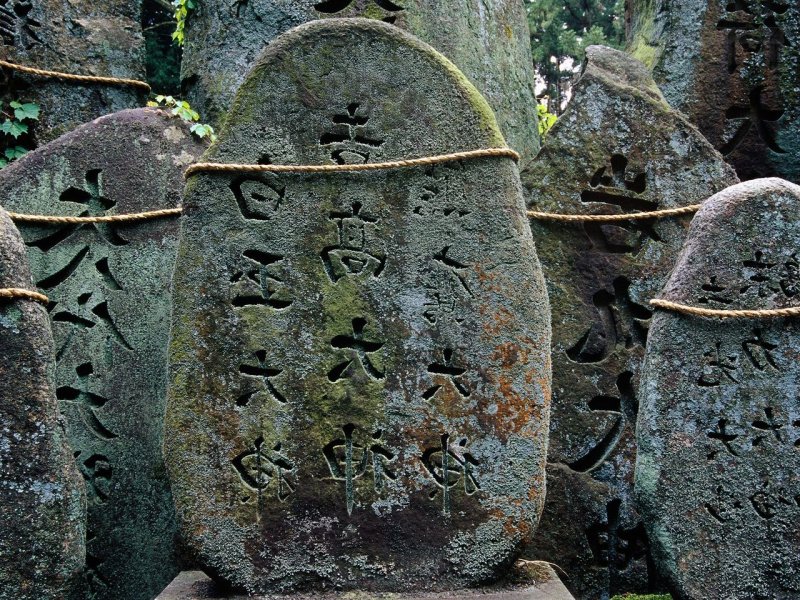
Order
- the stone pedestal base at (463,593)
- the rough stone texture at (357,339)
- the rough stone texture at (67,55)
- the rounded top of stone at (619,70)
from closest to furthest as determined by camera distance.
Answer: the stone pedestal base at (463,593) < the rough stone texture at (357,339) < the rounded top of stone at (619,70) < the rough stone texture at (67,55)

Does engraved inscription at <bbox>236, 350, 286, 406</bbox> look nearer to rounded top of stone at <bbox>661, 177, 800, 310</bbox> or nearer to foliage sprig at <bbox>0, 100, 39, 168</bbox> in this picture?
rounded top of stone at <bbox>661, 177, 800, 310</bbox>

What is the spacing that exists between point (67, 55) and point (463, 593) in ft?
10.6

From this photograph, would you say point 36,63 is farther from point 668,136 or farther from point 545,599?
point 545,599

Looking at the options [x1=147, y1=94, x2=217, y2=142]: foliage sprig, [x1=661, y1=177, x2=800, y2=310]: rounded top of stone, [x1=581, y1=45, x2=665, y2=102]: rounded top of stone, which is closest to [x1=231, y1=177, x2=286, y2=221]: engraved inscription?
[x1=147, y1=94, x2=217, y2=142]: foliage sprig

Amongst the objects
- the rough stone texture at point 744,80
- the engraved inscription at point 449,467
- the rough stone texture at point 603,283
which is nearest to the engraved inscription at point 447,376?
the engraved inscription at point 449,467

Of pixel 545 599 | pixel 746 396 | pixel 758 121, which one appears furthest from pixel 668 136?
pixel 545 599

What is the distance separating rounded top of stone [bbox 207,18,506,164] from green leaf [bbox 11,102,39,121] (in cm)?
199

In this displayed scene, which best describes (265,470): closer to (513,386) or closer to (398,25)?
(513,386)

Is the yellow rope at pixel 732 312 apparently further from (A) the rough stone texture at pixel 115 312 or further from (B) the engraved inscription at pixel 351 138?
(A) the rough stone texture at pixel 115 312

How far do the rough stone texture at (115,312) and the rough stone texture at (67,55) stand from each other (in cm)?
98

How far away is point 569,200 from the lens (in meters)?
3.99

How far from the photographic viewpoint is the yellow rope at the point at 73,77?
4.68 metres

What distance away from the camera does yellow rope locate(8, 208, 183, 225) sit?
3.70 m

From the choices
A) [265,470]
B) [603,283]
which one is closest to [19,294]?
[265,470]
